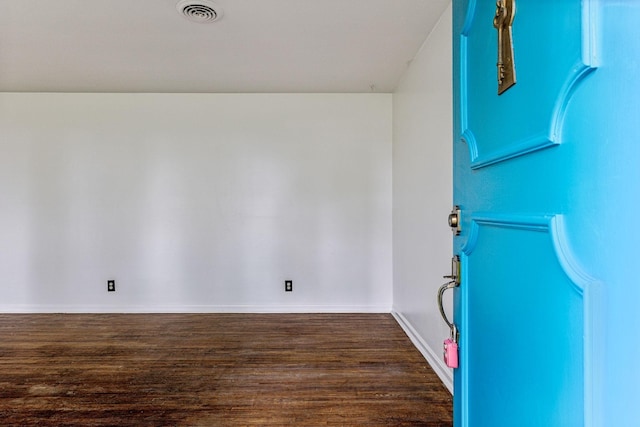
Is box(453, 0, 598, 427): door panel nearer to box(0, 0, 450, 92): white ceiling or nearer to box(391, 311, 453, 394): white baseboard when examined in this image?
box(391, 311, 453, 394): white baseboard

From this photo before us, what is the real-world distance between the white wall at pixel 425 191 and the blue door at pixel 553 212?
1252 millimetres

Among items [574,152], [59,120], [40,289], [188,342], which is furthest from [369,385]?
[59,120]

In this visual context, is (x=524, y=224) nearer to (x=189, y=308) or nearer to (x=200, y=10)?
(x=200, y=10)

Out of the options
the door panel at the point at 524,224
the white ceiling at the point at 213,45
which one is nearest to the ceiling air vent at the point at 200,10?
the white ceiling at the point at 213,45

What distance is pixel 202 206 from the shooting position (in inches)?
145

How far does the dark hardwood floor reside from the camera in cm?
187

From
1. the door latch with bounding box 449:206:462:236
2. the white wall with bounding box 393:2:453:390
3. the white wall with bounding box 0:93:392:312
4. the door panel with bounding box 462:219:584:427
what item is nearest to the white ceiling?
the white wall with bounding box 393:2:453:390

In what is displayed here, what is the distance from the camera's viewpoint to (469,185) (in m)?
0.96

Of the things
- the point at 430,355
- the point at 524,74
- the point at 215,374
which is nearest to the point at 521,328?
the point at 524,74

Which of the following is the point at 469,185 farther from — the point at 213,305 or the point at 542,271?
the point at 213,305

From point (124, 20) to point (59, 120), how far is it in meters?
2.02

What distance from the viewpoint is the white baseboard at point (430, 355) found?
83.7 inches

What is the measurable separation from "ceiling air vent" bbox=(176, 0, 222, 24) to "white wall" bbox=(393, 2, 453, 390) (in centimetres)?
137

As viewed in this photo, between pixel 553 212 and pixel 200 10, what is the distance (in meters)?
2.20
